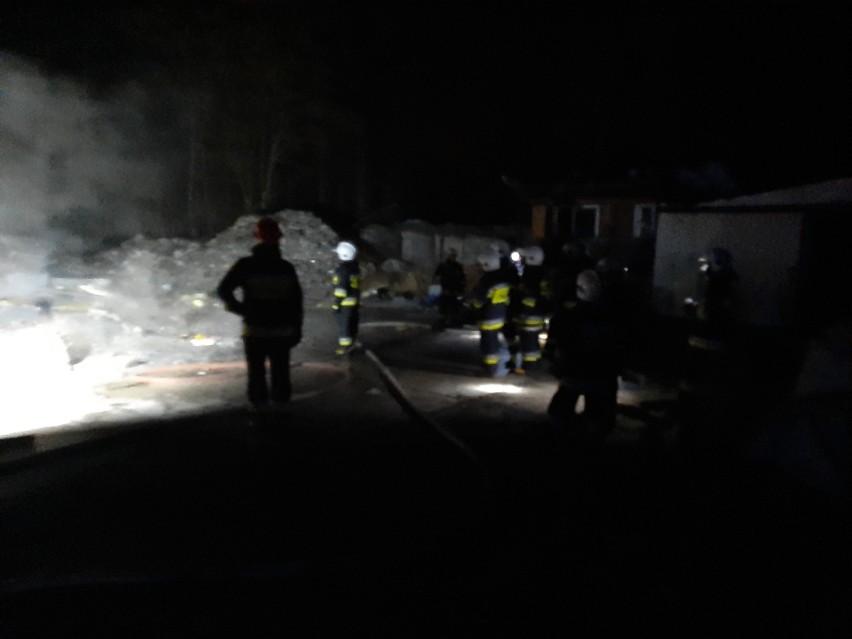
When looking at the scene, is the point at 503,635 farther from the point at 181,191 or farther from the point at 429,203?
the point at 429,203

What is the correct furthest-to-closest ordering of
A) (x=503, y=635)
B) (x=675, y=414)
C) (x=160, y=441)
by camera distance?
(x=675, y=414) → (x=160, y=441) → (x=503, y=635)

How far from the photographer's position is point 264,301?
6578mm

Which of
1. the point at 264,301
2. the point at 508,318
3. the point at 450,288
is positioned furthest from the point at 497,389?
the point at 450,288

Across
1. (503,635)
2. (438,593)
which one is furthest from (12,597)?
(503,635)

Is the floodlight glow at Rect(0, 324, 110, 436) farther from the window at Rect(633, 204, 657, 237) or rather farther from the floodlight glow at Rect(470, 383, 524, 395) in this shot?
the window at Rect(633, 204, 657, 237)

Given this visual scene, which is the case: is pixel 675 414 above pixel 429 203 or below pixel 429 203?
below

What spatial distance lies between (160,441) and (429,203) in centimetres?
2963

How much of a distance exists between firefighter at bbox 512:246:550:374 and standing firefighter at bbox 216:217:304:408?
11.2ft

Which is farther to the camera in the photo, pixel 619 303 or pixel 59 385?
pixel 59 385

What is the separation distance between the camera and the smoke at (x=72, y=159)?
16.0 meters

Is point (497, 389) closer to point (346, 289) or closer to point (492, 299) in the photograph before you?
point (492, 299)

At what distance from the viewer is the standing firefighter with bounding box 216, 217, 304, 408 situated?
6551 millimetres

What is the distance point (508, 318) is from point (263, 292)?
464 cm

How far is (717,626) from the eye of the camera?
11.5 feet
